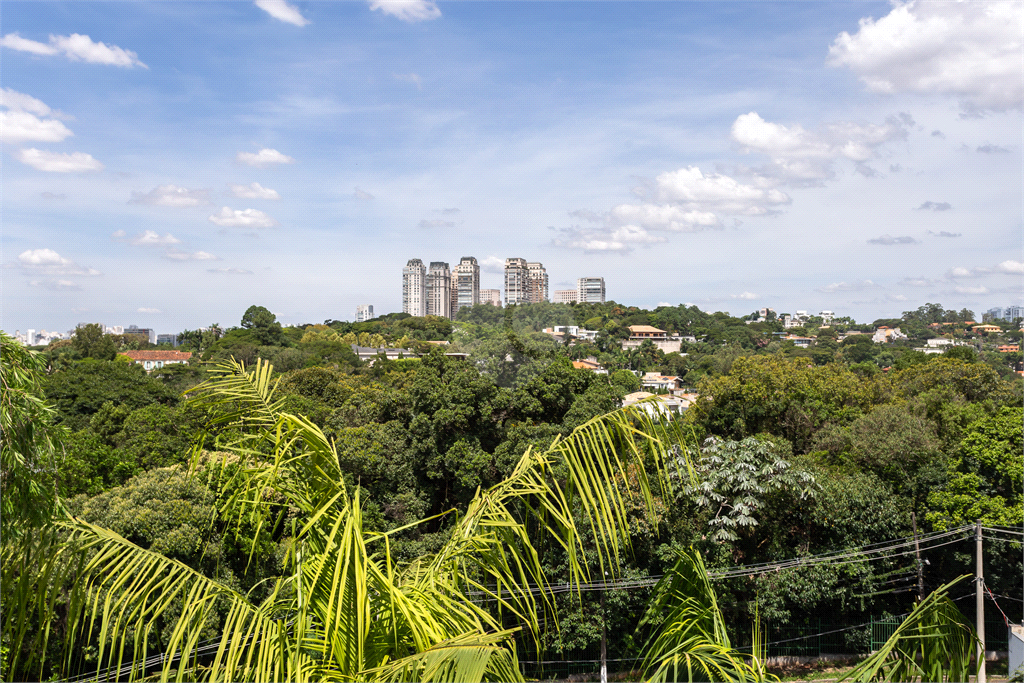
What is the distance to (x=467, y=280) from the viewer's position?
2341 centimetres

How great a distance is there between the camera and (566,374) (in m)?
9.20

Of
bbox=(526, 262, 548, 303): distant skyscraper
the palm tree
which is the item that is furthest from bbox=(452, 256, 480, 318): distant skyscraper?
the palm tree

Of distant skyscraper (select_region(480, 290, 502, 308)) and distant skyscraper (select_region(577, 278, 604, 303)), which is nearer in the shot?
distant skyscraper (select_region(480, 290, 502, 308))

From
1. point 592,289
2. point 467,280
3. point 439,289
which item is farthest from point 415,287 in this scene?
point 592,289

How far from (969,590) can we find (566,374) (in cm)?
558

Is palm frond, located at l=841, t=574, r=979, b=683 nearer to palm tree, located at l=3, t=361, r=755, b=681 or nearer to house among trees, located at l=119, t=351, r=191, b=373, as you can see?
palm tree, located at l=3, t=361, r=755, b=681

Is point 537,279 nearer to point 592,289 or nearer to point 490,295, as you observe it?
point 490,295

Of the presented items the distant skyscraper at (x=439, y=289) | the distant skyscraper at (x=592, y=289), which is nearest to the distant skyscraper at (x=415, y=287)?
the distant skyscraper at (x=439, y=289)

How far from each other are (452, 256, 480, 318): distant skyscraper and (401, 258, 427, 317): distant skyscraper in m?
3.61

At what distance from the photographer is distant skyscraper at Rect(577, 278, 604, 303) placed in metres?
36.4

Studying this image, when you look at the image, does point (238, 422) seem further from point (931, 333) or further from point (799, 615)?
point (931, 333)

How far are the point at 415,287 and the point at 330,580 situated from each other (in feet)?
92.2

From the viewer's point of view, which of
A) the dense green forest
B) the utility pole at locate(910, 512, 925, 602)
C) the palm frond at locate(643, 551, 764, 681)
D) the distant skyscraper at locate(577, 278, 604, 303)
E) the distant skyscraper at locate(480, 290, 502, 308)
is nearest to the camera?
the palm frond at locate(643, 551, 764, 681)

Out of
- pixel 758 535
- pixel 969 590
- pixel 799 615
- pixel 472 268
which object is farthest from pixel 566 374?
pixel 472 268
